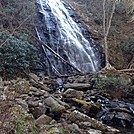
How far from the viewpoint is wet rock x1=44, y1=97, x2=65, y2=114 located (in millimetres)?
7242

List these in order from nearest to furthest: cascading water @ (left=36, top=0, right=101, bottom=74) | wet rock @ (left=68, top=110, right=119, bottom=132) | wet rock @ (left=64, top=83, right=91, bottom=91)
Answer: wet rock @ (left=68, top=110, right=119, bottom=132) → wet rock @ (left=64, top=83, right=91, bottom=91) → cascading water @ (left=36, top=0, right=101, bottom=74)

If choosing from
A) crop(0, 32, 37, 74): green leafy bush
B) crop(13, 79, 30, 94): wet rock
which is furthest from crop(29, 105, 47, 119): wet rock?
crop(0, 32, 37, 74): green leafy bush

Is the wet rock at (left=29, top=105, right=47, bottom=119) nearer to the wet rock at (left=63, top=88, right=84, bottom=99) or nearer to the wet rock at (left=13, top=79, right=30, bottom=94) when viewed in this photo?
the wet rock at (left=13, top=79, right=30, bottom=94)

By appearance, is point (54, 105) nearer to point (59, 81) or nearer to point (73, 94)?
point (73, 94)

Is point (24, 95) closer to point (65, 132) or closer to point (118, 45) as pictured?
point (65, 132)

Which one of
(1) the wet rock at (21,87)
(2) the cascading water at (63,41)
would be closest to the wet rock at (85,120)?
(1) the wet rock at (21,87)

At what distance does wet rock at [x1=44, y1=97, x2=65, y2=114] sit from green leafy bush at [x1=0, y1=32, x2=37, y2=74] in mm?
3127

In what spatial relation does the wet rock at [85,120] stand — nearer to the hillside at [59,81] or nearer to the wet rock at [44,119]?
the hillside at [59,81]

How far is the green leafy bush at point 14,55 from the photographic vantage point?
34.2 feet

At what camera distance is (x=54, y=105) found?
7.37 metres

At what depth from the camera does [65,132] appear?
5.68 metres

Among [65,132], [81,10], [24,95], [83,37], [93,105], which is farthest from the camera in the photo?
[81,10]

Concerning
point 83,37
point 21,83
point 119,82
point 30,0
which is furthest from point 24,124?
point 30,0

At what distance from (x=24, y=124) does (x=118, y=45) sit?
458 inches
